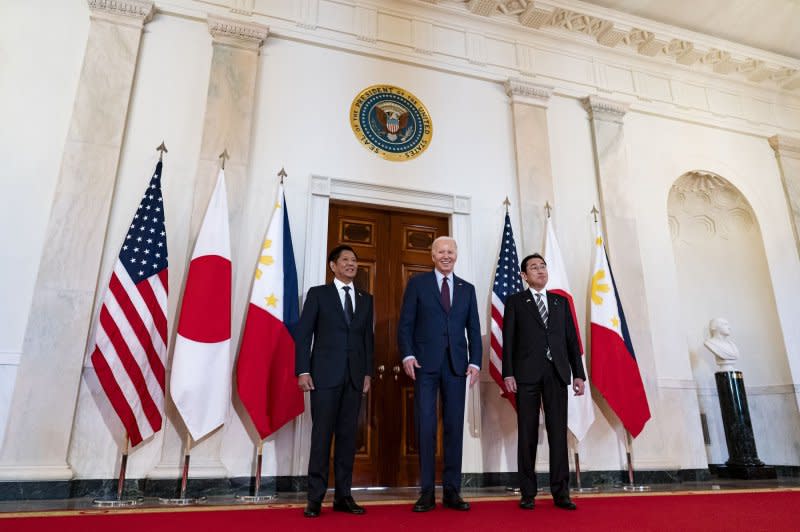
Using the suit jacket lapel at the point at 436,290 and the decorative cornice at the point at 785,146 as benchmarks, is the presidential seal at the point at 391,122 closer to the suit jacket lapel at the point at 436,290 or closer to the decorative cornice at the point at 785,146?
the suit jacket lapel at the point at 436,290

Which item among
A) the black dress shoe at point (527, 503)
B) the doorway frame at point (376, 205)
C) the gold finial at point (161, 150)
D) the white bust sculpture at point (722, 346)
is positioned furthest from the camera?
the white bust sculpture at point (722, 346)

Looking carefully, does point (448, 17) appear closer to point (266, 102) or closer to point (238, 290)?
point (266, 102)

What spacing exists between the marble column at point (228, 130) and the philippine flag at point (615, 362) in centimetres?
316

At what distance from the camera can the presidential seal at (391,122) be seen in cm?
504

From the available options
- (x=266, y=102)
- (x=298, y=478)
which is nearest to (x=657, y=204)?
(x=266, y=102)

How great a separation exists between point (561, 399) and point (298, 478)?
2.06m

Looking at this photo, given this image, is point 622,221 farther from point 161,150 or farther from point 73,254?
point 73,254

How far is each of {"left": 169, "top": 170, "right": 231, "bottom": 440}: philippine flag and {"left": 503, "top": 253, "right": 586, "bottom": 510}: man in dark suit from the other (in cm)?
204

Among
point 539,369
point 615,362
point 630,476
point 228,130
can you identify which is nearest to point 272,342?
point 228,130

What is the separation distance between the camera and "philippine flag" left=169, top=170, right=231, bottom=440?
3738 mm

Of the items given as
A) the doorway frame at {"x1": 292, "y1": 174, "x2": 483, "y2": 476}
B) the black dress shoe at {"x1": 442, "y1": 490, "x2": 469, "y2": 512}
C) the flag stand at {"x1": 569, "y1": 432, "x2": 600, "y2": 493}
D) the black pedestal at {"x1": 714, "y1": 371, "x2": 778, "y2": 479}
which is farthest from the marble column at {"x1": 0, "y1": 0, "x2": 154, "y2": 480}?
the black pedestal at {"x1": 714, "y1": 371, "x2": 778, "y2": 479}

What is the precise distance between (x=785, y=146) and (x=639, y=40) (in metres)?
2.37

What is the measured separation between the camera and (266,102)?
480cm

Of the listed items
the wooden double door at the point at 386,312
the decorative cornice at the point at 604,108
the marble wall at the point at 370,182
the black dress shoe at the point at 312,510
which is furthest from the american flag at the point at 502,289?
the black dress shoe at the point at 312,510
